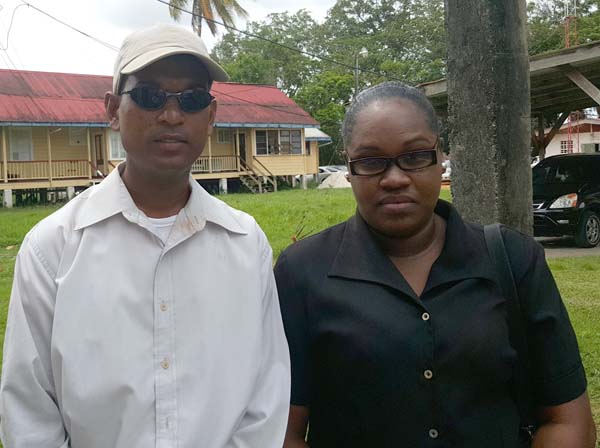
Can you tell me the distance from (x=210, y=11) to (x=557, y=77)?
21.1 m

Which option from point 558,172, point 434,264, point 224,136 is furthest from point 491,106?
point 224,136

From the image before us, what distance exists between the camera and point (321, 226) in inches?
607

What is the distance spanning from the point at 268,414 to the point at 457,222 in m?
0.84

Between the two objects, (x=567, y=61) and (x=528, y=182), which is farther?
(x=567, y=61)

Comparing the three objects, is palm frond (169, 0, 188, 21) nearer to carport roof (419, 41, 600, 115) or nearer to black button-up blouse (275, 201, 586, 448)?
carport roof (419, 41, 600, 115)

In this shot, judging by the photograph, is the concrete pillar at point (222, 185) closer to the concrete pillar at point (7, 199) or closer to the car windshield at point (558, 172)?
the concrete pillar at point (7, 199)

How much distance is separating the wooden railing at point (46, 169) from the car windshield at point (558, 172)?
19.4 meters

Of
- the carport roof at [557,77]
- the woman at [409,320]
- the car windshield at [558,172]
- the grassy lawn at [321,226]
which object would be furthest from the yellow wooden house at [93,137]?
the woman at [409,320]

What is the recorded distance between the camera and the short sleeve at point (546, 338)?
86.0 inches

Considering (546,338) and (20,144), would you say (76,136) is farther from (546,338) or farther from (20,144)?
(546,338)

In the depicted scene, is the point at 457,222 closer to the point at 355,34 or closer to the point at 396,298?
the point at 396,298

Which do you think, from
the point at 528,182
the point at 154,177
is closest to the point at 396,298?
the point at 154,177

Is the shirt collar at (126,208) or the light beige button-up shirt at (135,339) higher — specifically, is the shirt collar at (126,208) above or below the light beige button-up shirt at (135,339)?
above

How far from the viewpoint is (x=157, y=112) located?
7.01 feet
